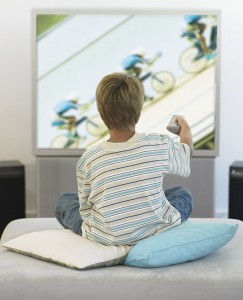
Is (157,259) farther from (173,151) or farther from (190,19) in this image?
(190,19)

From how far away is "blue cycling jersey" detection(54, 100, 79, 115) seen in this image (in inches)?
181

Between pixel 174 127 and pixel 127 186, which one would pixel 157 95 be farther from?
pixel 127 186

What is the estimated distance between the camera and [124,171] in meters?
2.52

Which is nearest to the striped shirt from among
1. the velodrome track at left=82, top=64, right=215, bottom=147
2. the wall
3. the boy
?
the boy

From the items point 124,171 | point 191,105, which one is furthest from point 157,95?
point 124,171

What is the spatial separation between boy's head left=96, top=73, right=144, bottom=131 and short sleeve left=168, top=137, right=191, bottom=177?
173mm

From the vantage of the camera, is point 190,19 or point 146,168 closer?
point 146,168

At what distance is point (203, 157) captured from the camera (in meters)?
4.57

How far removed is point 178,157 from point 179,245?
32 centimetres

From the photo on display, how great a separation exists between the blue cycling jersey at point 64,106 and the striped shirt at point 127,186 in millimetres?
2025

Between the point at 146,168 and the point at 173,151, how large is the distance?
0.13 m

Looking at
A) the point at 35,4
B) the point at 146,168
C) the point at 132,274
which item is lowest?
the point at 132,274

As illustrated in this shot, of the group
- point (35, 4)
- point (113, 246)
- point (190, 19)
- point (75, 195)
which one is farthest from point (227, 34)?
point (113, 246)

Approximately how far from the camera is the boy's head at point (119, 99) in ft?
8.23
